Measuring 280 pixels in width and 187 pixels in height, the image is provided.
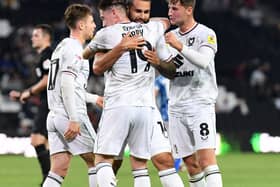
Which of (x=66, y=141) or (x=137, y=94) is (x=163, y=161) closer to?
(x=137, y=94)

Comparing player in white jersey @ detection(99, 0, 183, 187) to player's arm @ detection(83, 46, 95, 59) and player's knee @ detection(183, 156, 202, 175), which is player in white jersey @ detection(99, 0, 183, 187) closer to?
player's arm @ detection(83, 46, 95, 59)

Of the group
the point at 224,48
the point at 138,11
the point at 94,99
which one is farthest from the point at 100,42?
the point at 224,48

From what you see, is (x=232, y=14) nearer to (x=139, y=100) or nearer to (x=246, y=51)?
(x=246, y=51)

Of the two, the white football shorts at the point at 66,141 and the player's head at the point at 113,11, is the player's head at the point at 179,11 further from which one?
the white football shorts at the point at 66,141

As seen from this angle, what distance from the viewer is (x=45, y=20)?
27391 mm

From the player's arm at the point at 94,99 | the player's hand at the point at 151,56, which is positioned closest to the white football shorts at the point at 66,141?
the player's arm at the point at 94,99

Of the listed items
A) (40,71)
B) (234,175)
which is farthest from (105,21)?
(234,175)

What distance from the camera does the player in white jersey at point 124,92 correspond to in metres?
8.55

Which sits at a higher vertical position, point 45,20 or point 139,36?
point 139,36

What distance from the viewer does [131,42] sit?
844cm

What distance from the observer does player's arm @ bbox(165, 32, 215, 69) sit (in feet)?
29.5

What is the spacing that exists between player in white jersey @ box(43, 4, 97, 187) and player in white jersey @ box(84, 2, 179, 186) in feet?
2.86

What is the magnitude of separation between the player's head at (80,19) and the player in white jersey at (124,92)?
1.02 meters

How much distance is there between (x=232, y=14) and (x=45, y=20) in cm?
572
